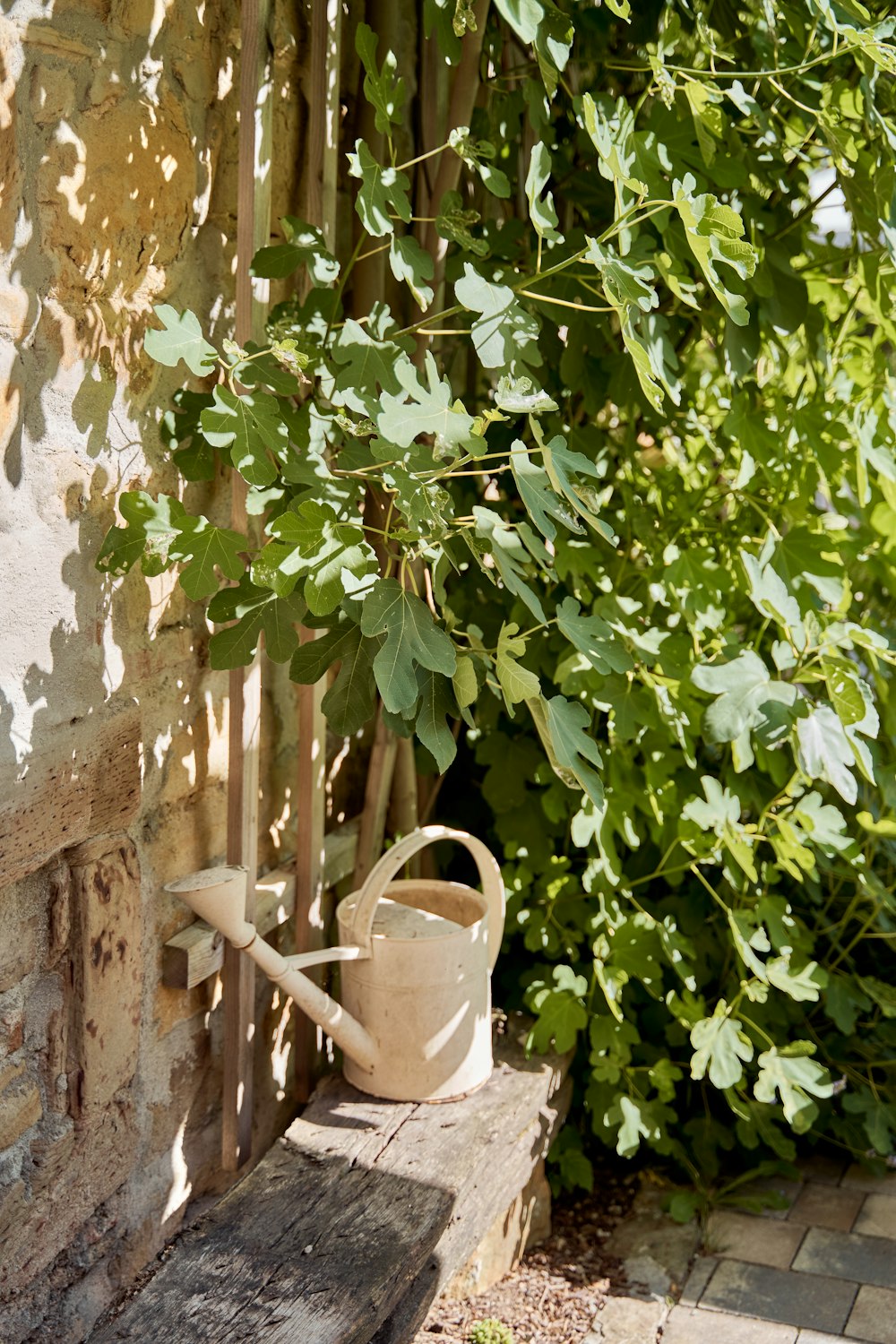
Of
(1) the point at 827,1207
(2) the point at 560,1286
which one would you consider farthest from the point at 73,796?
(1) the point at 827,1207

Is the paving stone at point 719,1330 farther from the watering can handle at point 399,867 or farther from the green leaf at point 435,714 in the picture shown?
the green leaf at point 435,714

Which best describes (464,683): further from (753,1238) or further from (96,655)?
(753,1238)

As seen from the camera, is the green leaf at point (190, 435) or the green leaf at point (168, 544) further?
the green leaf at point (190, 435)

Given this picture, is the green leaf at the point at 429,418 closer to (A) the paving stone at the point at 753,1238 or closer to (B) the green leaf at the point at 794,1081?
(B) the green leaf at the point at 794,1081

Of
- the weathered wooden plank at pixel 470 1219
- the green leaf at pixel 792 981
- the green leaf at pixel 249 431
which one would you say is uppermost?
the green leaf at pixel 249 431

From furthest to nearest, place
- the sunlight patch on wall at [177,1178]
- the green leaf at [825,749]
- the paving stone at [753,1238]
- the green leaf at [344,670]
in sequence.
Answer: the paving stone at [753,1238] < the green leaf at [825,749] < the sunlight patch on wall at [177,1178] < the green leaf at [344,670]

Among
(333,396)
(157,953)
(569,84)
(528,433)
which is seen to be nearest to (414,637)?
(333,396)

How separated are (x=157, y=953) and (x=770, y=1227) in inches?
54.9

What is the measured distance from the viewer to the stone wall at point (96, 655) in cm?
139

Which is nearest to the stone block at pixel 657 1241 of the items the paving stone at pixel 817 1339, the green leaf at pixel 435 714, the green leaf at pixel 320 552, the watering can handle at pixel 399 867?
the paving stone at pixel 817 1339

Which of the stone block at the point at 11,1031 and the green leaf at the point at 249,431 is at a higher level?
the green leaf at the point at 249,431

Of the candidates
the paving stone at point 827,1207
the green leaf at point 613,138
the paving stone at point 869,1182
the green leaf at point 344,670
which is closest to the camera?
the green leaf at point 613,138

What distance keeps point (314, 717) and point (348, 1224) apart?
74 cm

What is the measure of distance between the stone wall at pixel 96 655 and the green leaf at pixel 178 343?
0.08 meters
